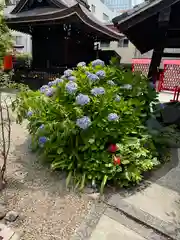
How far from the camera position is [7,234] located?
1.97 metres

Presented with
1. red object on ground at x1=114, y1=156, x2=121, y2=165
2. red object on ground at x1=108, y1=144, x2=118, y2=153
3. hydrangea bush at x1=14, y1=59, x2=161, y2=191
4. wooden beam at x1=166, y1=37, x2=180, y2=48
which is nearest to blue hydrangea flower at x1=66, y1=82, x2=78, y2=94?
hydrangea bush at x1=14, y1=59, x2=161, y2=191

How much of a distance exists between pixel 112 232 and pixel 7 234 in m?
1.00

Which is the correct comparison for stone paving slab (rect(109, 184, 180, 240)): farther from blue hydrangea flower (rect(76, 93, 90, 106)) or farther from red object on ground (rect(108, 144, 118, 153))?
blue hydrangea flower (rect(76, 93, 90, 106))

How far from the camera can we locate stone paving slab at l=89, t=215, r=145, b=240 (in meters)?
2.02

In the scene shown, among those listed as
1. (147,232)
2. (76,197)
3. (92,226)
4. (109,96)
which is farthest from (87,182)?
(109,96)

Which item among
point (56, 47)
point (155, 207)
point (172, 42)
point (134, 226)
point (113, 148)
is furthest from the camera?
point (56, 47)

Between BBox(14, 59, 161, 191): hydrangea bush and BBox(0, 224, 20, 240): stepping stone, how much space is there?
0.96m

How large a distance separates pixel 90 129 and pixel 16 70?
8.53m

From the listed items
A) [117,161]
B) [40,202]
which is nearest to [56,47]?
[117,161]

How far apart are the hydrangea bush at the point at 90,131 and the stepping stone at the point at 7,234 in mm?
961

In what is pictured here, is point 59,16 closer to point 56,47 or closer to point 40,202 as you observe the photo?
point 56,47

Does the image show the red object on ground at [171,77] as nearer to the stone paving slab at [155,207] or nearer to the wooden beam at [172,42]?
the wooden beam at [172,42]

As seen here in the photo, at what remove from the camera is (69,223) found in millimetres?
2172

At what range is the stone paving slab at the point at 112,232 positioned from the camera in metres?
2.02
